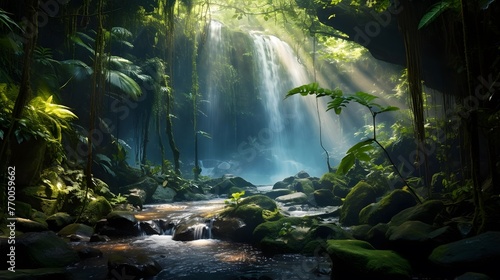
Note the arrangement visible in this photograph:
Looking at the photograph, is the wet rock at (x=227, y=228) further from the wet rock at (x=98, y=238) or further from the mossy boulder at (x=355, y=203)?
the mossy boulder at (x=355, y=203)

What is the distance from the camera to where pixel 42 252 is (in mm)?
4398

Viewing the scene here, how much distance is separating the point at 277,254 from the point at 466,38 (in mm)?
4283

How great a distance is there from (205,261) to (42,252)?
2.36 m

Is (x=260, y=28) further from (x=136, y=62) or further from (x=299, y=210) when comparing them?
(x=299, y=210)

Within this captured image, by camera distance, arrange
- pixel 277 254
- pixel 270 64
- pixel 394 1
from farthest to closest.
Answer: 1. pixel 270 64
2. pixel 394 1
3. pixel 277 254

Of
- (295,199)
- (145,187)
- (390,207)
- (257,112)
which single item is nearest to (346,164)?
(390,207)

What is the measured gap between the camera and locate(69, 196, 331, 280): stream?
4.45 m

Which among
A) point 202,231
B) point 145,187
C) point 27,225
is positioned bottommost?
point 202,231

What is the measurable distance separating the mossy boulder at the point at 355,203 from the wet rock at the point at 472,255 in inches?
141

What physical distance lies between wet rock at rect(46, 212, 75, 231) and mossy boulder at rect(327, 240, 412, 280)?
5638mm

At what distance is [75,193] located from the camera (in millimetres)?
7762

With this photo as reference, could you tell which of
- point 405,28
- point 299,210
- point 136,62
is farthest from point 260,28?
point 405,28

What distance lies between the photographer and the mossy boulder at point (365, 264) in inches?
148

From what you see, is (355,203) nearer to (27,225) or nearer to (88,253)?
(88,253)
